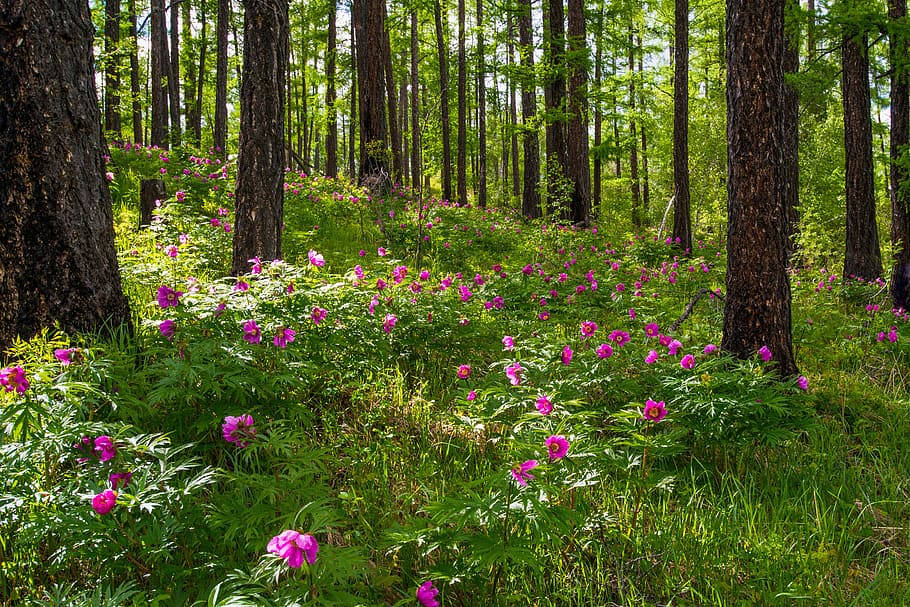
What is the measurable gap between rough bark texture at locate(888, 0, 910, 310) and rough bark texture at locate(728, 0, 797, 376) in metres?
3.06

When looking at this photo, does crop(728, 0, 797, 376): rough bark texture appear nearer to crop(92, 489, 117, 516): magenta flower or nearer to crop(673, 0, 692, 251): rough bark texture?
crop(92, 489, 117, 516): magenta flower

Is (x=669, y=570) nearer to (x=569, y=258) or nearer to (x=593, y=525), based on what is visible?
(x=593, y=525)

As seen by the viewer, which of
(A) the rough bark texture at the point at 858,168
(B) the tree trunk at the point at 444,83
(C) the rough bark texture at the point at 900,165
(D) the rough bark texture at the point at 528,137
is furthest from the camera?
(B) the tree trunk at the point at 444,83

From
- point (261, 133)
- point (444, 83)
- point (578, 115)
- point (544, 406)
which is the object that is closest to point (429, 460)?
point (544, 406)

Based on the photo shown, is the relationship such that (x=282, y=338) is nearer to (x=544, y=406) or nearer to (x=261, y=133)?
(x=544, y=406)

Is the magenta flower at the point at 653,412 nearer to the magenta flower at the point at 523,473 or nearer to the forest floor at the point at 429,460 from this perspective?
the forest floor at the point at 429,460

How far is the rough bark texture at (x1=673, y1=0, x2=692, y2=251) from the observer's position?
10.3 metres

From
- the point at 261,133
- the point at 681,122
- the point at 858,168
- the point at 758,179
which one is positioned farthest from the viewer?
the point at 681,122

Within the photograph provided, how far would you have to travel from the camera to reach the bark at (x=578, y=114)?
1073 centimetres

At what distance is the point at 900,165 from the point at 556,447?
5985mm

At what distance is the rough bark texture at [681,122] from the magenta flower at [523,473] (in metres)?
9.58

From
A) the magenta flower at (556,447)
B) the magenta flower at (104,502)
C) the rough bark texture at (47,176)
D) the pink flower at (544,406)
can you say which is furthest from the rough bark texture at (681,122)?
the magenta flower at (104,502)

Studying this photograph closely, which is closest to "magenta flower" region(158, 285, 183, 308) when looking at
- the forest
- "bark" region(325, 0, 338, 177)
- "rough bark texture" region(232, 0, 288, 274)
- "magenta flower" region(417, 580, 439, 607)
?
the forest

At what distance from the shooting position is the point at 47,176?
2738 mm
